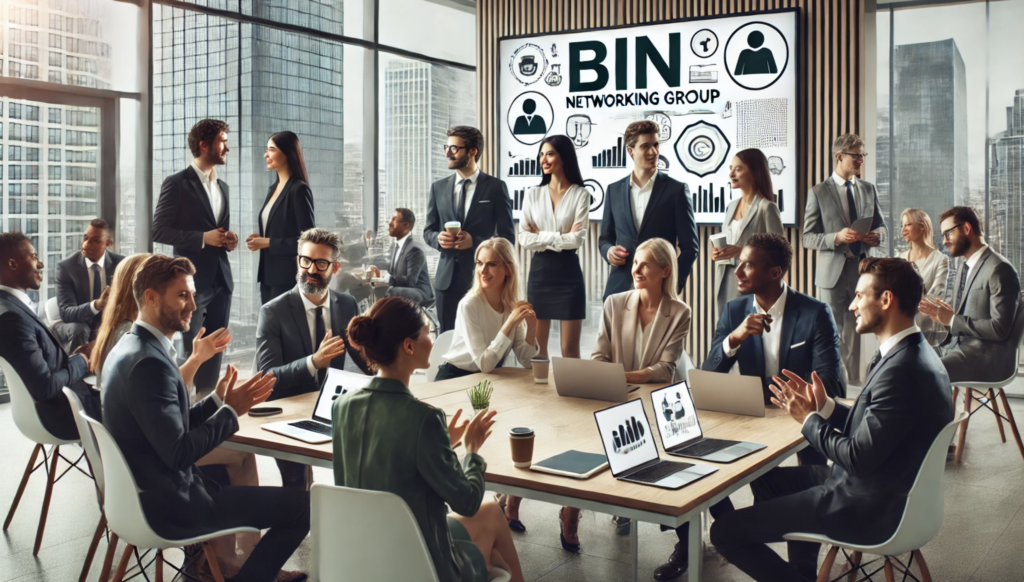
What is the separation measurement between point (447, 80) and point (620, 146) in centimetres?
205

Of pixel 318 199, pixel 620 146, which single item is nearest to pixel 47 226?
pixel 318 199

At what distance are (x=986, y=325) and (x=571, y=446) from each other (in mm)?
3347

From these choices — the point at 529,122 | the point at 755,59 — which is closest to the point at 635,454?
the point at 755,59

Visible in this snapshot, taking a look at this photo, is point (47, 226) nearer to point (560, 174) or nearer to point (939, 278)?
point (560, 174)

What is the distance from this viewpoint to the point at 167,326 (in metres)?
3.01

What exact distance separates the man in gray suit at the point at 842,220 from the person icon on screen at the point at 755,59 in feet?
4.97

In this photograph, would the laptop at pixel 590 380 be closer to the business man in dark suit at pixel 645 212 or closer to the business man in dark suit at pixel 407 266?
the business man in dark suit at pixel 645 212

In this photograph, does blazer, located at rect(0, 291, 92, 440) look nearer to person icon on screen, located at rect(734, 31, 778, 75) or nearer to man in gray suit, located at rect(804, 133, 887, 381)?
man in gray suit, located at rect(804, 133, 887, 381)

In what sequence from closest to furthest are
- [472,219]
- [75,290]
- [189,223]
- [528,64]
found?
[189,223], [472,219], [75,290], [528,64]

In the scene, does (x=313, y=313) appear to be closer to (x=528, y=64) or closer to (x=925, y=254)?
(x=925, y=254)

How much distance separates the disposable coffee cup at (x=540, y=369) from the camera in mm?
4262

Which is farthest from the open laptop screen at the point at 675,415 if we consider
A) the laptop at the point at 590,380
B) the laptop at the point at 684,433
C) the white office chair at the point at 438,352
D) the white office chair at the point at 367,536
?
the white office chair at the point at 438,352

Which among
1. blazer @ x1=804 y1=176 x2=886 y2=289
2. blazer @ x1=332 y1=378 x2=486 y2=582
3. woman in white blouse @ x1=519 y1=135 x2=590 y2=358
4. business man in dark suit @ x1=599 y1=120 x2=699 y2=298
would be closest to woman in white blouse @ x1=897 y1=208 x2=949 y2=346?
blazer @ x1=804 y1=176 x2=886 y2=289

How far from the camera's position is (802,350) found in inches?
150
